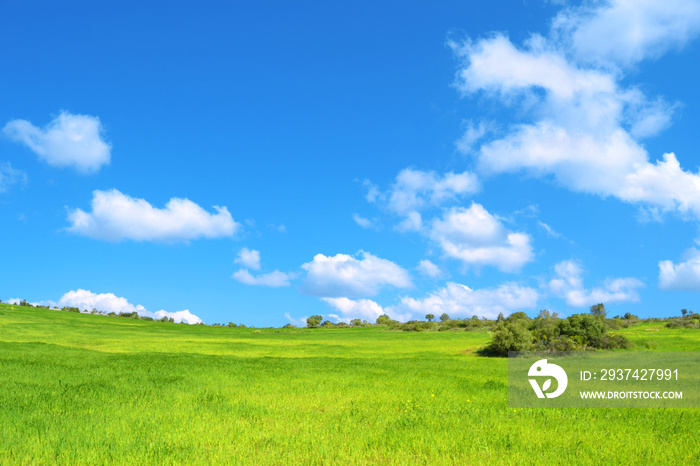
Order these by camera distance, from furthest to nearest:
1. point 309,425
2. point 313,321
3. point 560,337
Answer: point 313,321
point 560,337
point 309,425

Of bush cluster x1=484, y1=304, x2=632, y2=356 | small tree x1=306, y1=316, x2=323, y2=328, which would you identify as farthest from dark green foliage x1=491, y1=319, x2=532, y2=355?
small tree x1=306, y1=316, x2=323, y2=328

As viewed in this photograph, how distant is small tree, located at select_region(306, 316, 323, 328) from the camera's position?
116 m

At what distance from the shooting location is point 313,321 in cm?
11694

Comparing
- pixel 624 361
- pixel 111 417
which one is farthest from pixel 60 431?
pixel 624 361

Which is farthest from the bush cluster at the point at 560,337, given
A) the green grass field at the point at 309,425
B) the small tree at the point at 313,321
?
the small tree at the point at 313,321

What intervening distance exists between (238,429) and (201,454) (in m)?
1.55

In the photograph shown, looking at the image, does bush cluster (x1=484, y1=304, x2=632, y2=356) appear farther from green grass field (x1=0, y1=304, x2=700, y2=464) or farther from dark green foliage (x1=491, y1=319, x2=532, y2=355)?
green grass field (x1=0, y1=304, x2=700, y2=464)

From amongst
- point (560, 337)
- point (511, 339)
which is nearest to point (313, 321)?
point (511, 339)

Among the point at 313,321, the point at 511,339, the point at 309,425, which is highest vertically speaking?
the point at 511,339

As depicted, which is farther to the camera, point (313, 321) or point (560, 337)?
point (313, 321)

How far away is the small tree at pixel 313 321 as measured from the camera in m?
116

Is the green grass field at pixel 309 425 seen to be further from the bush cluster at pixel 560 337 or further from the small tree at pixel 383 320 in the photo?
the small tree at pixel 383 320

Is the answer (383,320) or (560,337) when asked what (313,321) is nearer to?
(383,320)

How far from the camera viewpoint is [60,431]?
8.96 m
